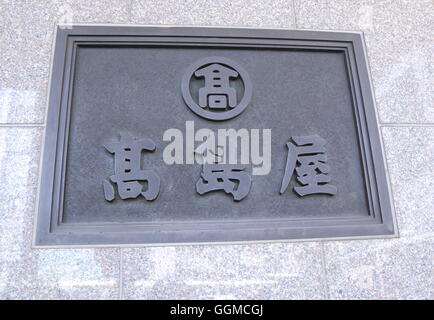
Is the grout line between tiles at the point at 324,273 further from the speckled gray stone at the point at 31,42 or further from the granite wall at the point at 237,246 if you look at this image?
the speckled gray stone at the point at 31,42

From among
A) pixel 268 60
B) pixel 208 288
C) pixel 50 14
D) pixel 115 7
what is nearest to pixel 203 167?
pixel 208 288

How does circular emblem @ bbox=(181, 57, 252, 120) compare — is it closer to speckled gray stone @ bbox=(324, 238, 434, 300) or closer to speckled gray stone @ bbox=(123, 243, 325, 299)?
speckled gray stone @ bbox=(123, 243, 325, 299)

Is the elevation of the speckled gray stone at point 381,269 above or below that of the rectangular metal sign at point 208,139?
below

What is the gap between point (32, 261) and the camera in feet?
7.73

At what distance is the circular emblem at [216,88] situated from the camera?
9.10 ft

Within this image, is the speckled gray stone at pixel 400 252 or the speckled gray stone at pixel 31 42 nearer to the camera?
the speckled gray stone at pixel 400 252

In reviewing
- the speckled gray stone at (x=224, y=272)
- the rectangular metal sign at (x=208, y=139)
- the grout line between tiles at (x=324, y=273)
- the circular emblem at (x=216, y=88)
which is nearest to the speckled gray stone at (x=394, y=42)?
the rectangular metal sign at (x=208, y=139)

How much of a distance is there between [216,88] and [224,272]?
138 centimetres

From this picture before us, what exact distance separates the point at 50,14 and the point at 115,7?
532 millimetres

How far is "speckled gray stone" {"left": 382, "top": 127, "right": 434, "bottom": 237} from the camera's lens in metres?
2.56

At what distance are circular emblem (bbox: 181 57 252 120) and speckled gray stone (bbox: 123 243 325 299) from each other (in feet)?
3.39

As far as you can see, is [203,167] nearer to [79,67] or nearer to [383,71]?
[79,67]

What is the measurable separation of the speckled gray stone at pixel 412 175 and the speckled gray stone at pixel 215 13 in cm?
128

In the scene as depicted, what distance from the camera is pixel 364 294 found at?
7.83ft
